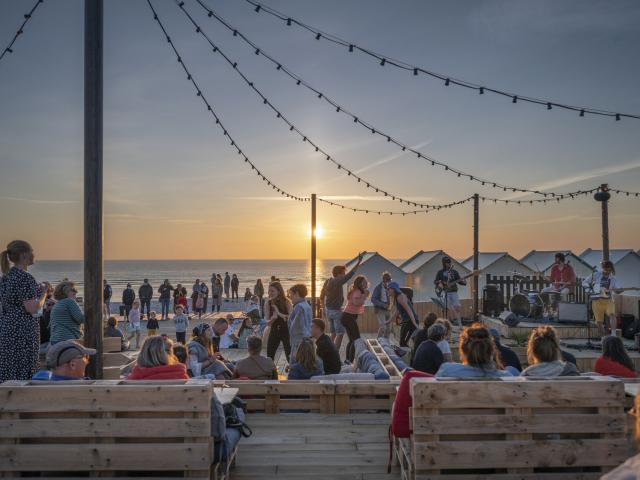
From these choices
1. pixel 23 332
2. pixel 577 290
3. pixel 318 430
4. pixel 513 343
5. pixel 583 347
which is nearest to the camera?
pixel 23 332

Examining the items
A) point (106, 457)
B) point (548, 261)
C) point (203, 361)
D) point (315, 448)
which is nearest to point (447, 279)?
point (203, 361)

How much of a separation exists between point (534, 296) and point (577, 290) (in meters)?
3.50

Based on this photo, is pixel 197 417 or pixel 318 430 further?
pixel 318 430

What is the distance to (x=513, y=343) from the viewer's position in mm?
11898

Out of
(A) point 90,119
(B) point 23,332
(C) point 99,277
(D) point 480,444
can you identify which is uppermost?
(A) point 90,119

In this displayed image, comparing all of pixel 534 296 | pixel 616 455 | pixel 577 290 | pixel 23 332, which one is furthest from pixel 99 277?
pixel 577 290

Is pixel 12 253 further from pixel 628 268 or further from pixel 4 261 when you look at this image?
pixel 628 268

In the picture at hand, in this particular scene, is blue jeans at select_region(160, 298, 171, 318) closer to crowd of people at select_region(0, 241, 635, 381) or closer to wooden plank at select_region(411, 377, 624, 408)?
crowd of people at select_region(0, 241, 635, 381)

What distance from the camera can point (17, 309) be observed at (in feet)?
15.6

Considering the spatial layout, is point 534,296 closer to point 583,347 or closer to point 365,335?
point 583,347

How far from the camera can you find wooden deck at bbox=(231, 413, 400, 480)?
4.24 metres

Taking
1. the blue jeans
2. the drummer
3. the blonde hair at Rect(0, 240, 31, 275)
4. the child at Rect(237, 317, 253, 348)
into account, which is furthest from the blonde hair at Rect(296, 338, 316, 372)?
the blue jeans

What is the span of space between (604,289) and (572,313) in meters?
2.96

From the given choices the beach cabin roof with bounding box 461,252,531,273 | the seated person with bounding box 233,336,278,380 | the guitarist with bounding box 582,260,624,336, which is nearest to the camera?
the seated person with bounding box 233,336,278,380
